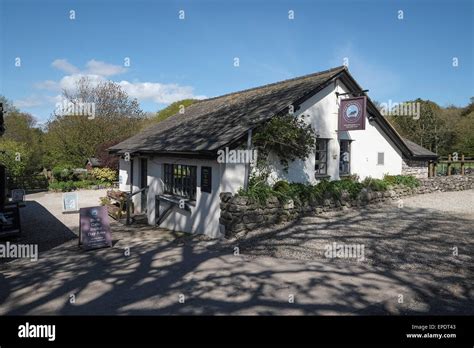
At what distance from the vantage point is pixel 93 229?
32.5ft

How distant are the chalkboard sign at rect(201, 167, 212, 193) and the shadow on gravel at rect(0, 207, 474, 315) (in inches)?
75.8

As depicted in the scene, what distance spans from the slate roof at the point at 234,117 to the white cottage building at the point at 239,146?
0.03m

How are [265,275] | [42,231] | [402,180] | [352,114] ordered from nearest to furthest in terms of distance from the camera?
[265,275] < [42,231] < [352,114] < [402,180]

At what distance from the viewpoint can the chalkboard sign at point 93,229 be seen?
973 centimetres

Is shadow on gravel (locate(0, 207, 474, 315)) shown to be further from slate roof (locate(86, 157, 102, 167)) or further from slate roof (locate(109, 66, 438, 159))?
slate roof (locate(86, 157, 102, 167))

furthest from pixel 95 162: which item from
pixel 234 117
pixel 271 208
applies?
pixel 271 208

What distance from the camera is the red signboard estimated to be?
1326cm

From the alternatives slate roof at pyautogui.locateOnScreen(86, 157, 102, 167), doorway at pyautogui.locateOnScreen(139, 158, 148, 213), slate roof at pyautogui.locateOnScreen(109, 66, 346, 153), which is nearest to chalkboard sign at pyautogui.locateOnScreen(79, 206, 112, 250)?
slate roof at pyautogui.locateOnScreen(109, 66, 346, 153)

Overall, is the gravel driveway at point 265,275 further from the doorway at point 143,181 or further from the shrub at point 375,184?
the doorway at point 143,181

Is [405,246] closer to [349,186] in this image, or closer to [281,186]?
[281,186]

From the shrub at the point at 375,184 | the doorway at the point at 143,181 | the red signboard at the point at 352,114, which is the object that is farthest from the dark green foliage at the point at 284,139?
the doorway at the point at 143,181

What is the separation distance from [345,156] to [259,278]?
10106mm
